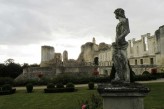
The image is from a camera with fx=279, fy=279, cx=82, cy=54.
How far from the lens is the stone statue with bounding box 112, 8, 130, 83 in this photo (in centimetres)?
568

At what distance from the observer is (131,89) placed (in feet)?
17.6

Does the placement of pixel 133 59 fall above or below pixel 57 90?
above

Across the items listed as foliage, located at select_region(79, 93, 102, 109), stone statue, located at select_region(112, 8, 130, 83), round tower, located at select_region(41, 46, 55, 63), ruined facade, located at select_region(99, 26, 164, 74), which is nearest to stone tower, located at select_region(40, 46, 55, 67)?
round tower, located at select_region(41, 46, 55, 63)

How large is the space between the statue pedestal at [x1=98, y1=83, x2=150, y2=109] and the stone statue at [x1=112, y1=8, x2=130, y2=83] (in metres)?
0.27

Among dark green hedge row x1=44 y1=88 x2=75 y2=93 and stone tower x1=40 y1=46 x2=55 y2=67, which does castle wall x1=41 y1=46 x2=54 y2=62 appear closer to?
stone tower x1=40 y1=46 x2=55 y2=67

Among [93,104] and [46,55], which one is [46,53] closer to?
[46,55]

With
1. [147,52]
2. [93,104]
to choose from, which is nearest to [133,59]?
[147,52]

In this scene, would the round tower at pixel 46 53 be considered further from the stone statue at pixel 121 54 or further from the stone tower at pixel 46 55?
the stone statue at pixel 121 54

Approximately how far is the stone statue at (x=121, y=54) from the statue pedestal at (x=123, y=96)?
267mm

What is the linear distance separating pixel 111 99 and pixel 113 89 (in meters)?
0.22

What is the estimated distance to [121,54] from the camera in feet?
→ 18.8

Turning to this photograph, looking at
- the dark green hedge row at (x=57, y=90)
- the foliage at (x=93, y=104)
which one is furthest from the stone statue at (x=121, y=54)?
the dark green hedge row at (x=57, y=90)

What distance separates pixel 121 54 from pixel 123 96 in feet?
2.85

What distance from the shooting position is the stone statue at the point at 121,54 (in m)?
5.68
